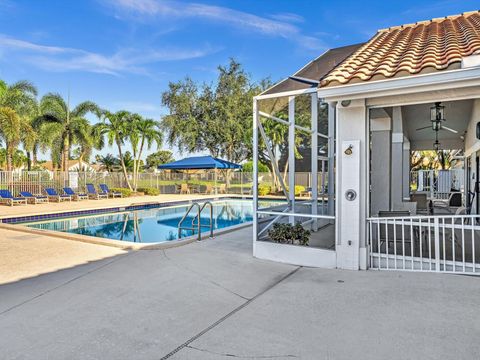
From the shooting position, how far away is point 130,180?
84.0 feet

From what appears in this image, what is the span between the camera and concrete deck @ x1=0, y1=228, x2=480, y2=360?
10.1ft

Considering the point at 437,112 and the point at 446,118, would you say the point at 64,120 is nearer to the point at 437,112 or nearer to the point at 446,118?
the point at 446,118

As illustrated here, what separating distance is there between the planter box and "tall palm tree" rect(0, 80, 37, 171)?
18051 millimetres

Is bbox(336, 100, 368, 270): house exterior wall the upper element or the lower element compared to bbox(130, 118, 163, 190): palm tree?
lower

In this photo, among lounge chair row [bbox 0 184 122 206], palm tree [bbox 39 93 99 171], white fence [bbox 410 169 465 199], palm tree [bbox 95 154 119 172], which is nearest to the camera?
lounge chair row [bbox 0 184 122 206]

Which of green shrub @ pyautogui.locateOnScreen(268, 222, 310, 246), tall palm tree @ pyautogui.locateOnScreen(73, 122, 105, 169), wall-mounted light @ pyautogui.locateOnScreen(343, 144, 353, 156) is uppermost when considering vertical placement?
tall palm tree @ pyautogui.locateOnScreen(73, 122, 105, 169)

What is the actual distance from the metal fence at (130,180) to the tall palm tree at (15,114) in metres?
1.78

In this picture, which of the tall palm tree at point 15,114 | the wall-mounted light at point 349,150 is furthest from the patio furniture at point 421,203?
the tall palm tree at point 15,114

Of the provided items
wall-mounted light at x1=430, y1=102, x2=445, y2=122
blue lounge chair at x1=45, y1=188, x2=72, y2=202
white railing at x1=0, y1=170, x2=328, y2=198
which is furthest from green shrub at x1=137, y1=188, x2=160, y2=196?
wall-mounted light at x1=430, y1=102, x2=445, y2=122

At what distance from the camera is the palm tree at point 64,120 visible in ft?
75.0

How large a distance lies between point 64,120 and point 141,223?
1383cm

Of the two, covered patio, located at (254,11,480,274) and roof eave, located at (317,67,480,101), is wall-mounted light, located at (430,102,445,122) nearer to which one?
covered patio, located at (254,11,480,274)

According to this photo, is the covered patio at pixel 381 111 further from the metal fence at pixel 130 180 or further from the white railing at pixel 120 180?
the metal fence at pixel 130 180

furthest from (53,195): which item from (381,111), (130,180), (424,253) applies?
(424,253)
